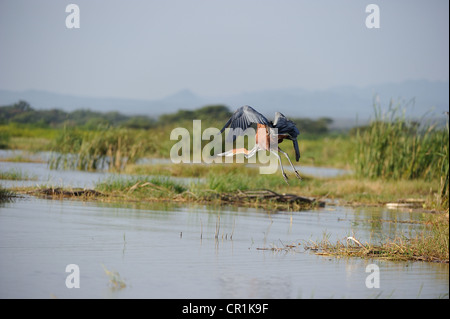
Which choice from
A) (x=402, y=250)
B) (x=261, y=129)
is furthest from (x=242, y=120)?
(x=402, y=250)

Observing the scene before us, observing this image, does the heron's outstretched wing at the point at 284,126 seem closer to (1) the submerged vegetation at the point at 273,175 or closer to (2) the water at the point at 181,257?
(2) the water at the point at 181,257

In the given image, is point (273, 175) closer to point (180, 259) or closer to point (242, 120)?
point (242, 120)

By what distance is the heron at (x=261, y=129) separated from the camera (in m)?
8.94

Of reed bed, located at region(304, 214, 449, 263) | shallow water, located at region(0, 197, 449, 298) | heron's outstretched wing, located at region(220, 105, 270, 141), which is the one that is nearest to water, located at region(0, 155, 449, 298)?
shallow water, located at region(0, 197, 449, 298)

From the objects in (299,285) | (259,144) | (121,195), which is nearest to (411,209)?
(121,195)

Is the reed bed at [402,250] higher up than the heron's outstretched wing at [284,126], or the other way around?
the heron's outstretched wing at [284,126]

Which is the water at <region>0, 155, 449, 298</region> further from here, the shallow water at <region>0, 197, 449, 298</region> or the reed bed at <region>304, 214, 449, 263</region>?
the reed bed at <region>304, 214, 449, 263</region>

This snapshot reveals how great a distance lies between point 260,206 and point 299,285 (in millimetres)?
6998

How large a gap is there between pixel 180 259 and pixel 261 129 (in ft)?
6.73

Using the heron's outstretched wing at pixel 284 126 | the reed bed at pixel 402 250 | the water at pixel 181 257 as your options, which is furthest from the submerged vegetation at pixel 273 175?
the heron's outstretched wing at pixel 284 126

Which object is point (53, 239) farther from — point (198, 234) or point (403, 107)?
point (403, 107)

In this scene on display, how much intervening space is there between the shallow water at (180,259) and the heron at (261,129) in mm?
1354

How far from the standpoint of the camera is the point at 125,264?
8359 millimetres

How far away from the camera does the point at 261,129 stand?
9289 millimetres
